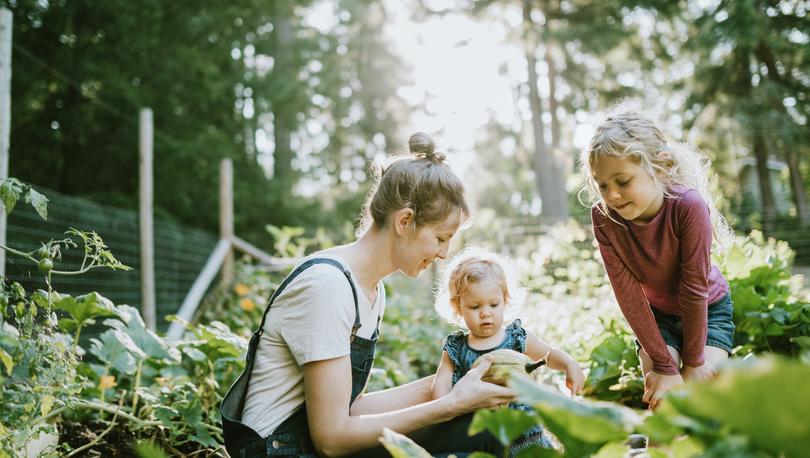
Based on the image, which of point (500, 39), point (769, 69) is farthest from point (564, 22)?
point (769, 69)

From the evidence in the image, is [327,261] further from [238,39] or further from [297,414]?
[238,39]

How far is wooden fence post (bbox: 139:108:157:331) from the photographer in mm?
4316

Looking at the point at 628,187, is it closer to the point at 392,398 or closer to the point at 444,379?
the point at 444,379

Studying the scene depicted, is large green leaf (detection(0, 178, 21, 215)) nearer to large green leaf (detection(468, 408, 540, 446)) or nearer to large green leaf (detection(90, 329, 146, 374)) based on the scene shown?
large green leaf (detection(90, 329, 146, 374))

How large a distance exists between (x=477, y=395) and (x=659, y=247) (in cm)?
102

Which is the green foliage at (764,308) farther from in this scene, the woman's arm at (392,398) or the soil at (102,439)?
the soil at (102,439)

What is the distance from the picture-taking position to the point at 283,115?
12.2 metres

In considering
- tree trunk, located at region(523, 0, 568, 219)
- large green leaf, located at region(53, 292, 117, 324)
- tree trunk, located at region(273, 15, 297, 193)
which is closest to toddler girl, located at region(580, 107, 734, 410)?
large green leaf, located at region(53, 292, 117, 324)

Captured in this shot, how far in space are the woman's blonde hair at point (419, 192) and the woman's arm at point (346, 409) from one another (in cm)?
44

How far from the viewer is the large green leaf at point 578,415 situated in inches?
31.2

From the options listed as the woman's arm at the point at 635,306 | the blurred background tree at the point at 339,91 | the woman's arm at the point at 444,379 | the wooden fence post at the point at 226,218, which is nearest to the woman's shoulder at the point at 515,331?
the woman's arm at the point at 444,379

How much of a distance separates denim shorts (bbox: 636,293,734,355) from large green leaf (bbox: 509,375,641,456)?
1626 mm

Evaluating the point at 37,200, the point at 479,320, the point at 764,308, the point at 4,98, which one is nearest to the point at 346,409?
the point at 479,320

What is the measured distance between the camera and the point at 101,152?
946cm
